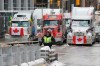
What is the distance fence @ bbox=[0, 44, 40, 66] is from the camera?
19141 millimetres

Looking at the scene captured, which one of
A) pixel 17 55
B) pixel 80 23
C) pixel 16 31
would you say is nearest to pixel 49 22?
pixel 80 23

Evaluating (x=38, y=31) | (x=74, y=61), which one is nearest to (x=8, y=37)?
(x=38, y=31)

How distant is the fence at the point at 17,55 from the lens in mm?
19141

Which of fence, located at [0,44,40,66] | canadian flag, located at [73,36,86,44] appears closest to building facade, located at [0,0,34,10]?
canadian flag, located at [73,36,86,44]

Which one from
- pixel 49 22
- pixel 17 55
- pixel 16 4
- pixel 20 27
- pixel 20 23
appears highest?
pixel 16 4

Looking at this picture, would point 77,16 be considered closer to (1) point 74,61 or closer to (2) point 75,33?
(2) point 75,33

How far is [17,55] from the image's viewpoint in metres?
21.1

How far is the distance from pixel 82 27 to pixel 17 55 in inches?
954

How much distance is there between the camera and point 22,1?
78938 millimetres

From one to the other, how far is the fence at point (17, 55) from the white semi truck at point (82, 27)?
18.9 metres

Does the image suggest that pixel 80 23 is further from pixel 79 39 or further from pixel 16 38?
pixel 16 38

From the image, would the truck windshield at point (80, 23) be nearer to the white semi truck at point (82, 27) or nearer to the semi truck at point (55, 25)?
the white semi truck at point (82, 27)

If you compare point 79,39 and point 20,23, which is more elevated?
point 20,23

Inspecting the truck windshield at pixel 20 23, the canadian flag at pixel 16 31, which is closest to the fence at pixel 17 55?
the canadian flag at pixel 16 31
